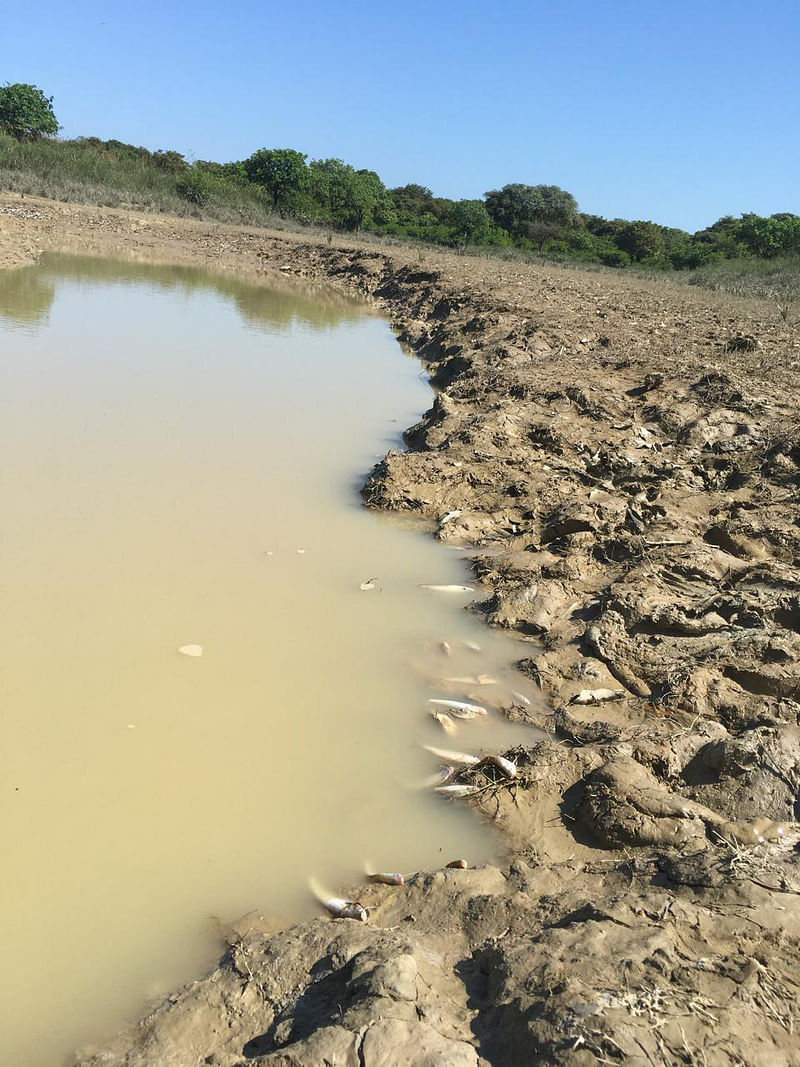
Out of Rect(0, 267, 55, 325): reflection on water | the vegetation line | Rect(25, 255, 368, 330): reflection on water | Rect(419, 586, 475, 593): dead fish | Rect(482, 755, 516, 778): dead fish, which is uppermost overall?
the vegetation line

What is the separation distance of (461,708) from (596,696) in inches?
24.7

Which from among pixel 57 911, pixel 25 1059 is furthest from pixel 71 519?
pixel 25 1059

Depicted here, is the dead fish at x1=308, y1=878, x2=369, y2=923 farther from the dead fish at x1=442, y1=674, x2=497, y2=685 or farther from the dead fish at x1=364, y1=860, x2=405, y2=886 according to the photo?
the dead fish at x1=442, y1=674, x2=497, y2=685

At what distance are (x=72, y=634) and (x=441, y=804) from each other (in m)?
1.99

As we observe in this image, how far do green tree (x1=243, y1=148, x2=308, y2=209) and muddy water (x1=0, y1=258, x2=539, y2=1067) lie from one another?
38.1 meters

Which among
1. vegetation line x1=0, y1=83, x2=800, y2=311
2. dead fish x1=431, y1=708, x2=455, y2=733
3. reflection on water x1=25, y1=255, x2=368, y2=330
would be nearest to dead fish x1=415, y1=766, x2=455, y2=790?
dead fish x1=431, y1=708, x2=455, y2=733

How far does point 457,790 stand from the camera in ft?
10.0

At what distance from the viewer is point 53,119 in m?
51.2

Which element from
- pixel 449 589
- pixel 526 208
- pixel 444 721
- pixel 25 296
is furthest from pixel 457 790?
pixel 526 208

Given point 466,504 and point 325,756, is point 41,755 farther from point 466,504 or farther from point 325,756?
point 466,504

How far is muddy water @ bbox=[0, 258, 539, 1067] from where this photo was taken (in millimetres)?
2401

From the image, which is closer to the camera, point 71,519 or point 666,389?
point 71,519

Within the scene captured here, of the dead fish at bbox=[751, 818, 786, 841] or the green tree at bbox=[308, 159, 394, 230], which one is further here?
the green tree at bbox=[308, 159, 394, 230]

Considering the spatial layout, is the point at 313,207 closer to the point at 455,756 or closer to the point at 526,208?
the point at 526,208
